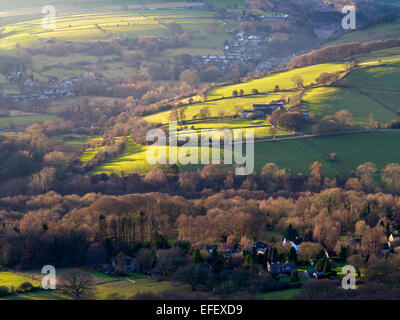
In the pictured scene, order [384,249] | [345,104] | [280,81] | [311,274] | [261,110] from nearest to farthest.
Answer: [311,274], [384,249], [345,104], [261,110], [280,81]

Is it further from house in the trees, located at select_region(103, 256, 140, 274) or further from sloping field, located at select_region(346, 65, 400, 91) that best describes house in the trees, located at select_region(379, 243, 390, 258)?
sloping field, located at select_region(346, 65, 400, 91)

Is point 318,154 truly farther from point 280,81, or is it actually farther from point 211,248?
point 280,81

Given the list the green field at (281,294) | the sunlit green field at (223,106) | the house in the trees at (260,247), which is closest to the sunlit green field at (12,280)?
the green field at (281,294)

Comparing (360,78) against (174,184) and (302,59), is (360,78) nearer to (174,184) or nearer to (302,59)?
(302,59)

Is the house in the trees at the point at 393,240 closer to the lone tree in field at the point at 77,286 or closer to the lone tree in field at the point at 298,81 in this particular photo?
the lone tree in field at the point at 77,286

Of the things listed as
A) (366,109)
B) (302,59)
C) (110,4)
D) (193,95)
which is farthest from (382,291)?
(110,4)

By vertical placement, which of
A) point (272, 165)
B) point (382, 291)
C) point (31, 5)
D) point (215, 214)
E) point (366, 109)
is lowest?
point (382, 291)

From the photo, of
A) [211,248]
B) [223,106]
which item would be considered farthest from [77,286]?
[223,106]
